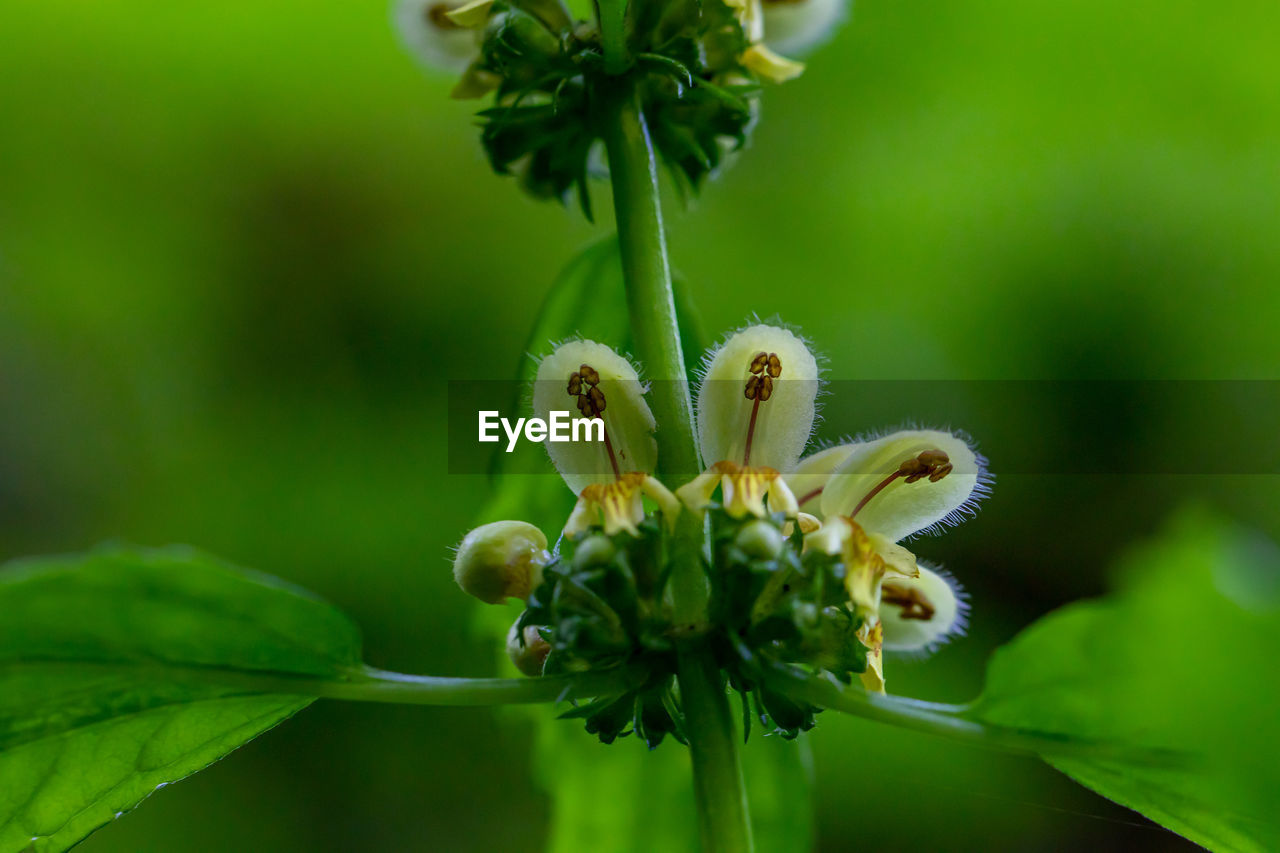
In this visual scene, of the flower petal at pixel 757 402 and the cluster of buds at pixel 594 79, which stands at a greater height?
the cluster of buds at pixel 594 79

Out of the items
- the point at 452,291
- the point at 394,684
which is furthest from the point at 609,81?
the point at 452,291

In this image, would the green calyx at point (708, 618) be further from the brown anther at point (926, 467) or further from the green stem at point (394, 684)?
the brown anther at point (926, 467)

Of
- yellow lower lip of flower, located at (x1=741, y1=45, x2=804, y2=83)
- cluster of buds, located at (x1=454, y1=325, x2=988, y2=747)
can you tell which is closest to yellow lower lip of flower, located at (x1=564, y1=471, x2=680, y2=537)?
cluster of buds, located at (x1=454, y1=325, x2=988, y2=747)

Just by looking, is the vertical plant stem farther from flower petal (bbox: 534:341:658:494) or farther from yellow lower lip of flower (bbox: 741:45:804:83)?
yellow lower lip of flower (bbox: 741:45:804:83)

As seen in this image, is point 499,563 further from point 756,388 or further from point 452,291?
point 452,291

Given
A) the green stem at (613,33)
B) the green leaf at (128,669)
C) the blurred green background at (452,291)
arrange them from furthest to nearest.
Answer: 1. the blurred green background at (452,291)
2. the green stem at (613,33)
3. the green leaf at (128,669)

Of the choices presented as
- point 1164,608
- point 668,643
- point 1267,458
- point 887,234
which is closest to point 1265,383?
point 1267,458

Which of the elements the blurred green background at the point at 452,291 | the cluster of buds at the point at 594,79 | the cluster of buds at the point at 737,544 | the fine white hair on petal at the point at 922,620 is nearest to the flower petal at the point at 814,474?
the cluster of buds at the point at 737,544

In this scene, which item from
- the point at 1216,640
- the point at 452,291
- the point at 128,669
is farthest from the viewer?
the point at 452,291
